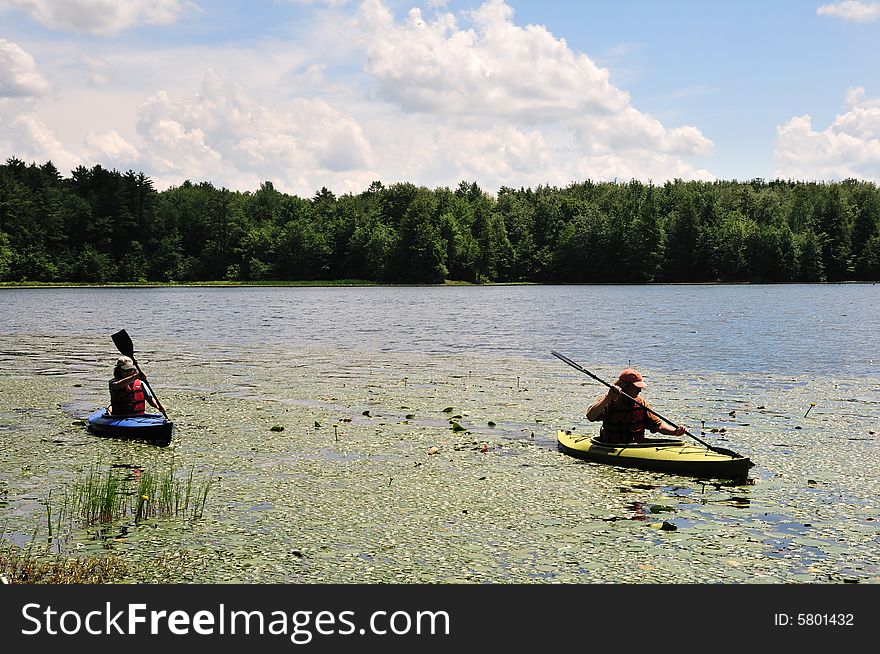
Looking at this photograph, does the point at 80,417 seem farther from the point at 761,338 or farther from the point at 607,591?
the point at 761,338

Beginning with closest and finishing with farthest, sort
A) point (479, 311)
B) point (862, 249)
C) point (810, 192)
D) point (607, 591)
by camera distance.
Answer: point (607, 591), point (479, 311), point (862, 249), point (810, 192)

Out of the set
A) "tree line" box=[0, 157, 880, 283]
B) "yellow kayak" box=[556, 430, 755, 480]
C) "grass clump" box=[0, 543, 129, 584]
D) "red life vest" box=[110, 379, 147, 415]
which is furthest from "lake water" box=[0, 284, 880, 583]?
"tree line" box=[0, 157, 880, 283]

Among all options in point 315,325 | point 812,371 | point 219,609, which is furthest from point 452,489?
point 315,325

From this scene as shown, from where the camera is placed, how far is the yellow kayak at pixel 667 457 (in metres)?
15.0

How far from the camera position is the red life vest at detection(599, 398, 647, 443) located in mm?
16781

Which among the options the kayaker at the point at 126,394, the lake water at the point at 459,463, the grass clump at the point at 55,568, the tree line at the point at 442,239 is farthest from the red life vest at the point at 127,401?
the tree line at the point at 442,239

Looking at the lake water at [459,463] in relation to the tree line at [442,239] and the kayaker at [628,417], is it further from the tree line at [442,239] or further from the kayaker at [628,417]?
the tree line at [442,239]

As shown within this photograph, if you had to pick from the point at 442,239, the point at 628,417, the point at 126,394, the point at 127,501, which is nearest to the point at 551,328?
the point at 628,417

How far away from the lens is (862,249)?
154625mm

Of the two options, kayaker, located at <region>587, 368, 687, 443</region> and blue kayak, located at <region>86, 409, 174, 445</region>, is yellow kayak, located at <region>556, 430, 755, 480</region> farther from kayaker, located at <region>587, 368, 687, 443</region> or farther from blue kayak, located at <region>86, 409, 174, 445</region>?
blue kayak, located at <region>86, 409, 174, 445</region>

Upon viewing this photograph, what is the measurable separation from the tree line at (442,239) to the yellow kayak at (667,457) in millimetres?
133961

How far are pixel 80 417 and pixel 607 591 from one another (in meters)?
15.7

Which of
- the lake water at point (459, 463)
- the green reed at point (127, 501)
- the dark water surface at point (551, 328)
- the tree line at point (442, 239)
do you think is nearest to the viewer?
the lake water at point (459, 463)

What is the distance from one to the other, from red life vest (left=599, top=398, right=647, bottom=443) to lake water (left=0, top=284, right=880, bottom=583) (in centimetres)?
83
